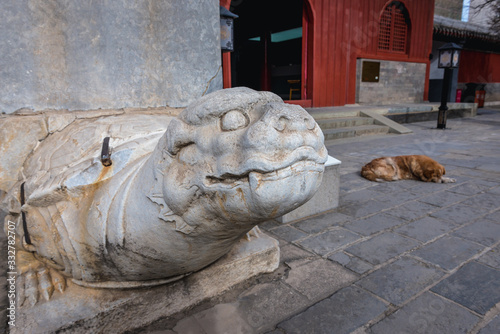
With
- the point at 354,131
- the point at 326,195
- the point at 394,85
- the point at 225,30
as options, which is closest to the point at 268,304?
the point at 326,195

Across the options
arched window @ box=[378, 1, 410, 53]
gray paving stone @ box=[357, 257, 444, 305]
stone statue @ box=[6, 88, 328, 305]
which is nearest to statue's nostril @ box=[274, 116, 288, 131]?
stone statue @ box=[6, 88, 328, 305]

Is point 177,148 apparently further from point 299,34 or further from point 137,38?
point 299,34

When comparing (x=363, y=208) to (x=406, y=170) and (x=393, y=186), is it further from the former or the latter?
(x=406, y=170)

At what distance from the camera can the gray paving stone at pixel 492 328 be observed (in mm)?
1569

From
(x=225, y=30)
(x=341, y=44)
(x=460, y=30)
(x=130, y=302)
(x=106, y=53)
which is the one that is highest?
(x=460, y=30)

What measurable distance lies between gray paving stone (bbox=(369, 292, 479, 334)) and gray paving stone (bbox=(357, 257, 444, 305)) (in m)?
0.09

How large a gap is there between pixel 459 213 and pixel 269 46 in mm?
12423

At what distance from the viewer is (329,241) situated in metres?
2.55

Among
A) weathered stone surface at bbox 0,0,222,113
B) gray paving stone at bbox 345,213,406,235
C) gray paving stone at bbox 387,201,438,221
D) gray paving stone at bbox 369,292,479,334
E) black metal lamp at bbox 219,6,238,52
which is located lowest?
gray paving stone at bbox 387,201,438,221

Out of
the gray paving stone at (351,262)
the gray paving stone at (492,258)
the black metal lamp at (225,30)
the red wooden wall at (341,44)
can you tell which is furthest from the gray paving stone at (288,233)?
the red wooden wall at (341,44)

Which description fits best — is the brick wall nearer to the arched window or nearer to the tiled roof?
the arched window

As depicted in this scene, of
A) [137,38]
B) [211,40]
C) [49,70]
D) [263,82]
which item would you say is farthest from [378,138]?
[263,82]

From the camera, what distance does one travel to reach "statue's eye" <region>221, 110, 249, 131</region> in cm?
109

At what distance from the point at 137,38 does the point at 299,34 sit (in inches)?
494
